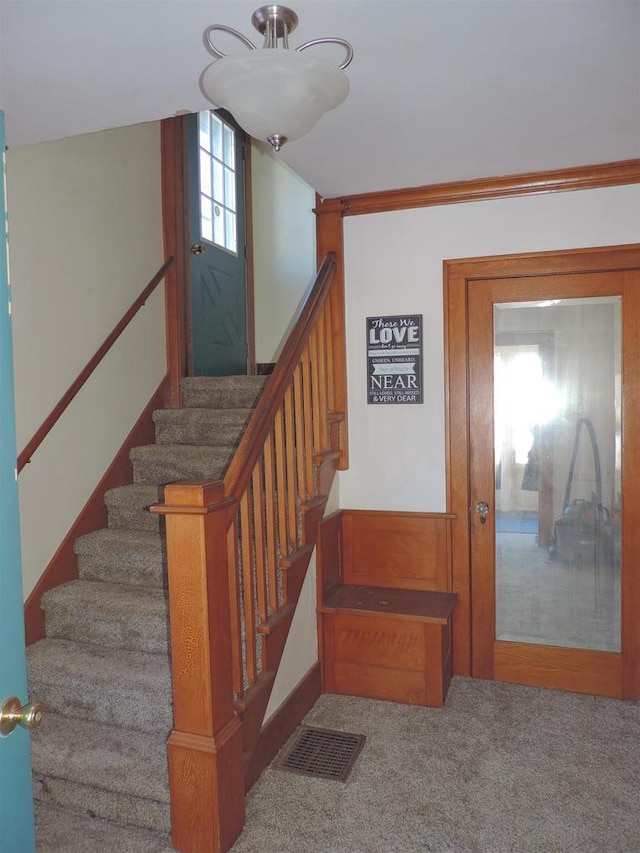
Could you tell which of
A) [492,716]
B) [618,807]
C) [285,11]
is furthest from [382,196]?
[618,807]

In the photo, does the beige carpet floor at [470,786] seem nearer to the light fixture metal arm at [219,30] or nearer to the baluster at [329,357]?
the baluster at [329,357]

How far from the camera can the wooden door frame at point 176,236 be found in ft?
13.0

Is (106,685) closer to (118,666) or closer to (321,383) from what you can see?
(118,666)

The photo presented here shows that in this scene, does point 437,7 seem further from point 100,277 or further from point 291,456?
point 100,277

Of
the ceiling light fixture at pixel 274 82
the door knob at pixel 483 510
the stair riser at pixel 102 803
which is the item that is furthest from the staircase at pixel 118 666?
the ceiling light fixture at pixel 274 82

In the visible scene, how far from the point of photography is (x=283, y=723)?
2.61m

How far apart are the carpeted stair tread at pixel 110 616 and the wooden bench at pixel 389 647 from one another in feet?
2.54

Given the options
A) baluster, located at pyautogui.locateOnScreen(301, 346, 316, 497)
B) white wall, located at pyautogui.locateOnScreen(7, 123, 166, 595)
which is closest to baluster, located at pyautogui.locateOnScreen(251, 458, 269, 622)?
baluster, located at pyautogui.locateOnScreen(301, 346, 316, 497)

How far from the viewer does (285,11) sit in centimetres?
160

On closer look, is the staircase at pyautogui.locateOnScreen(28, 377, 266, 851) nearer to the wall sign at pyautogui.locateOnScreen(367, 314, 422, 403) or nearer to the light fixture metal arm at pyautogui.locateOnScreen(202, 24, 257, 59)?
the wall sign at pyautogui.locateOnScreen(367, 314, 422, 403)

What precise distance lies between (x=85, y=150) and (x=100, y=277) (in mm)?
622

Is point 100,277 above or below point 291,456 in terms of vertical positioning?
above

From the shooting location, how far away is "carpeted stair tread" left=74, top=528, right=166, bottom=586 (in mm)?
2959

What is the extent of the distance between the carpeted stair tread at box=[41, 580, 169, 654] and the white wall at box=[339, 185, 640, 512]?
44.9 inches
